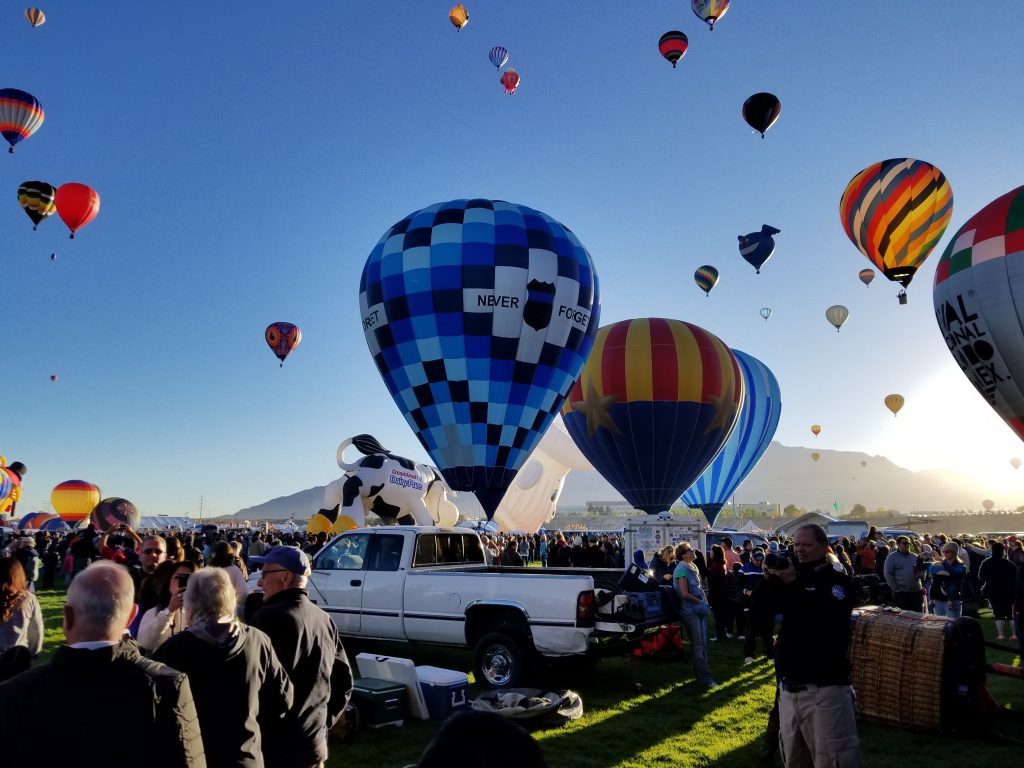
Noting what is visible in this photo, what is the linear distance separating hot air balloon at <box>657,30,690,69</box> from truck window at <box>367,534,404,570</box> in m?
22.1

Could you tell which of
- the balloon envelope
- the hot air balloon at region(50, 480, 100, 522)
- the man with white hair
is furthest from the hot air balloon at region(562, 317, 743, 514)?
the hot air balloon at region(50, 480, 100, 522)

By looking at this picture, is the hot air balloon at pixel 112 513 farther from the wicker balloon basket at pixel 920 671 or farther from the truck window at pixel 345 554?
the wicker balloon basket at pixel 920 671

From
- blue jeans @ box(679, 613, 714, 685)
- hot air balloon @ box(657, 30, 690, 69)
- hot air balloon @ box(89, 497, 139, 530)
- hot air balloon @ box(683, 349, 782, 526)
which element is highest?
hot air balloon @ box(657, 30, 690, 69)

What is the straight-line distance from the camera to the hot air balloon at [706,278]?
37.8 meters

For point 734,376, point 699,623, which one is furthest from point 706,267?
point 699,623

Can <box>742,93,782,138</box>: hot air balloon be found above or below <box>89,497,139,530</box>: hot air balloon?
above

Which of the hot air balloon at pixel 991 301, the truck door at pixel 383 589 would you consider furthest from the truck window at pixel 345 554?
the hot air balloon at pixel 991 301

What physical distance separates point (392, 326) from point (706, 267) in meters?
23.7

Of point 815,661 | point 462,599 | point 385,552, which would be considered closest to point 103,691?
point 815,661

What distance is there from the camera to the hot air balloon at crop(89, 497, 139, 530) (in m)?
25.1

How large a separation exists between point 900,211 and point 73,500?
4278 centimetres

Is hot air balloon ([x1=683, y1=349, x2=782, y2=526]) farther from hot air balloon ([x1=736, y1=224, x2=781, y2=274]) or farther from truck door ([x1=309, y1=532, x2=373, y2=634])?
truck door ([x1=309, y1=532, x2=373, y2=634])

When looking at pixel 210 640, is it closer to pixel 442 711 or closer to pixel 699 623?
pixel 442 711

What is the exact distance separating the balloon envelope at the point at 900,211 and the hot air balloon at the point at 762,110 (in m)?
3.43
